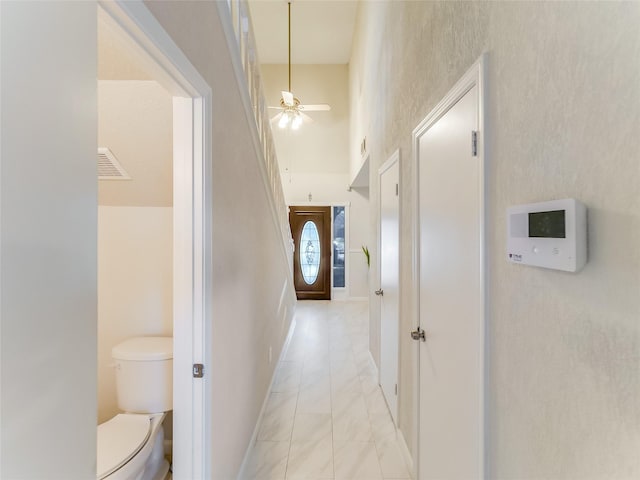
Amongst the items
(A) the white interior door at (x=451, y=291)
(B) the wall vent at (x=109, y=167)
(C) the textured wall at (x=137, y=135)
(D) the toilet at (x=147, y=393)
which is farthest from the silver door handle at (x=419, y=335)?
(B) the wall vent at (x=109, y=167)

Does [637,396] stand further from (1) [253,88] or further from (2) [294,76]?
(2) [294,76]

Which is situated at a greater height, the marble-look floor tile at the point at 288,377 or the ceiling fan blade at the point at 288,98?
the ceiling fan blade at the point at 288,98

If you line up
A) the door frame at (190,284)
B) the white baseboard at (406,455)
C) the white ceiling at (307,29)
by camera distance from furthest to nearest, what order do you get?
the white ceiling at (307,29) → the white baseboard at (406,455) → the door frame at (190,284)

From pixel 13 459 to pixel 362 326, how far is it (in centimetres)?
464

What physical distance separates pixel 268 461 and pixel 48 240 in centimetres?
A: 199

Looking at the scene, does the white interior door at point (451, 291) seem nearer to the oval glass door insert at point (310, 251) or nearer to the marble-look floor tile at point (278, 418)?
the marble-look floor tile at point (278, 418)

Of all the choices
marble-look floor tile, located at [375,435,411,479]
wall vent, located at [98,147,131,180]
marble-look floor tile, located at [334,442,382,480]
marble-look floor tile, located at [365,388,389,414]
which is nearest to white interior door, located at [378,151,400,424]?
marble-look floor tile, located at [365,388,389,414]

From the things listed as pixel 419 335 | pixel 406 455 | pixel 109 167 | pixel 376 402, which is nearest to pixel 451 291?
pixel 419 335

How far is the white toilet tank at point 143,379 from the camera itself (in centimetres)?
167

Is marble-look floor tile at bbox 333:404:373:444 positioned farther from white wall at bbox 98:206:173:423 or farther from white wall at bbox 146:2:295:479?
white wall at bbox 98:206:173:423

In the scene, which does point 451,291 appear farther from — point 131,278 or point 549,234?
point 131,278

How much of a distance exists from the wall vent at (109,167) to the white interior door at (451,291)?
1667 mm

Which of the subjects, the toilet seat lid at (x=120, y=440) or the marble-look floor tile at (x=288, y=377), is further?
the marble-look floor tile at (x=288, y=377)

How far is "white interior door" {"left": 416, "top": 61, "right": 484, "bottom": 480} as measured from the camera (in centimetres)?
110
